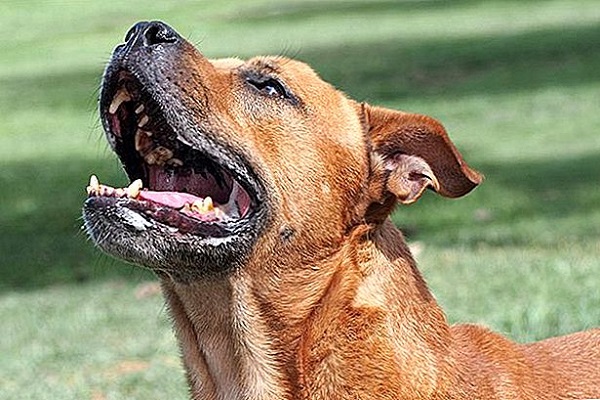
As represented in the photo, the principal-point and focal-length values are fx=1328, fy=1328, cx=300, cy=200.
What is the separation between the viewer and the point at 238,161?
525 cm

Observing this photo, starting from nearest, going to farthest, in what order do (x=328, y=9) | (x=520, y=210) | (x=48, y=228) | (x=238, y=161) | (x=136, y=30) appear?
(x=238, y=161) < (x=136, y=30) < (x=520, y=210) < (x=48, y=228) < (x=328, y=9)

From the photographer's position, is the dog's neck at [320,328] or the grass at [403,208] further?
the grass at [403,208]

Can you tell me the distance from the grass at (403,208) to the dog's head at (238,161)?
2.62 feet

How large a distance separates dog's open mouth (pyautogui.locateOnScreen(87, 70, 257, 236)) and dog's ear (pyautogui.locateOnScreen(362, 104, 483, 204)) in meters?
0.60

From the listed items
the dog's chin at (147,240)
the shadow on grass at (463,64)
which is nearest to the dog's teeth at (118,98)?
the dog's chin at (147,240)

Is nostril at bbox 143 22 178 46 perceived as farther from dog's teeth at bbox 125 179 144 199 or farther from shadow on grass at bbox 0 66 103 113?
shadow on grass at bbox 0 66 103 113

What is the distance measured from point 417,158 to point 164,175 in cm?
106

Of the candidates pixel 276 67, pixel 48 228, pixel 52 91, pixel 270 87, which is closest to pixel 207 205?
pixel 270 87

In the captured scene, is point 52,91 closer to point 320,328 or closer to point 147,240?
point 147,240

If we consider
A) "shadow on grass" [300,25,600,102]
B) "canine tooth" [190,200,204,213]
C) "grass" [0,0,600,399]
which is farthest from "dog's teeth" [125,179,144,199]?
"shadow on grass" [300,25,600,102]

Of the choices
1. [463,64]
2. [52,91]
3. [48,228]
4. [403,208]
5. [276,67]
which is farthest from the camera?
[52,91]

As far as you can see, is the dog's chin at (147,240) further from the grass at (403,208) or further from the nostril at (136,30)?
the grass at (403,208)

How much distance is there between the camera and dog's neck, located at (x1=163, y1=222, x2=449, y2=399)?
5062 millimetres

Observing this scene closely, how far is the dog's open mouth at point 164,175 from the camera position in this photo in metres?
5.20
